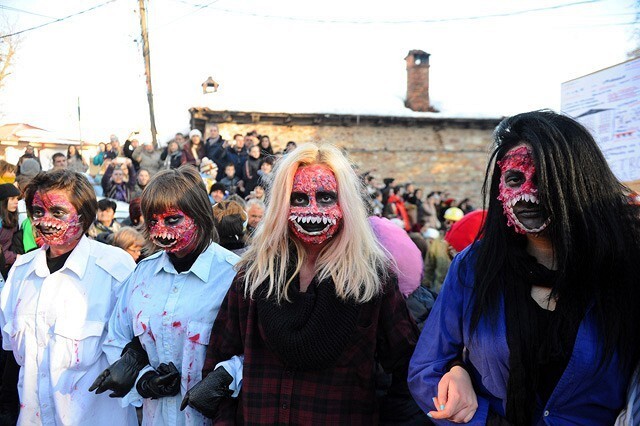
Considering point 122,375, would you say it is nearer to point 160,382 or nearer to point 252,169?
point 160,382

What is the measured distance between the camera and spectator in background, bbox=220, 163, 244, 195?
427 inches

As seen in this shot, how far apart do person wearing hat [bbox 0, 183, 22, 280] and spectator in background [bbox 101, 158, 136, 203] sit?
15.2 feet

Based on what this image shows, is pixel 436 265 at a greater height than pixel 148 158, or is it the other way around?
pixel 148 158

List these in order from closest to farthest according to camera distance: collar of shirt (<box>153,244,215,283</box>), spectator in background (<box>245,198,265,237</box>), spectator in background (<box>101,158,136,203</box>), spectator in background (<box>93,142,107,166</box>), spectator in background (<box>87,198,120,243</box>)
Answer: collar of shirt (<box>153,244,215,283</box>) → spectator in background (<box>245,198,265,237</box>) → spectator in background (<box>87,198,120,243</box>) → spectator in background (<box>101,158,136,203</box>) → spectator in background (<box>93,142,107,166</box>)

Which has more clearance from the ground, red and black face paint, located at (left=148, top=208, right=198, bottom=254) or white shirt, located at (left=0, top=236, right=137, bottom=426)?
red and black face paint, located at (left=148, top=208, right=198, bottom=254)

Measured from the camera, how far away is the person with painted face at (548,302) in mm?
1812

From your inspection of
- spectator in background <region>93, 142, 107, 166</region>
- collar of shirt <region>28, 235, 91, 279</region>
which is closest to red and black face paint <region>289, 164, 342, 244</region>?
collar of shirt <region>28, 235, 91, 279</region>

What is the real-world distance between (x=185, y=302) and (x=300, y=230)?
752 millimetres

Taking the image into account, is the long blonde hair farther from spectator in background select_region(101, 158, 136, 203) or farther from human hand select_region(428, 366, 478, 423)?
spectator in background select_region(101, 158, 136, 203)

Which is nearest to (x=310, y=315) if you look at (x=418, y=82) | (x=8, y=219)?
(x=8, y=219)

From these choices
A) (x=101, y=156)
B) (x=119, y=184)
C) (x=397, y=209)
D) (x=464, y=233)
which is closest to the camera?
(x=464, y=233)

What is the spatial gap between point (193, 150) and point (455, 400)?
1102 centimetres

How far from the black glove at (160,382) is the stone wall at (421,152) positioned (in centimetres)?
1842

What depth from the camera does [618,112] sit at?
4.00 m
